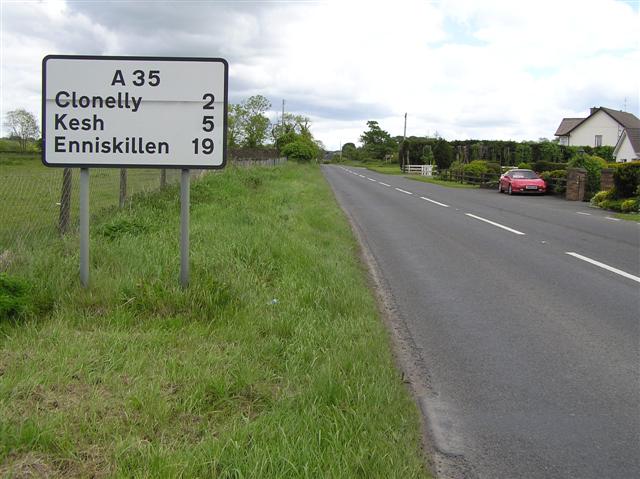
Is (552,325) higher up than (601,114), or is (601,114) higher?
(601,114)

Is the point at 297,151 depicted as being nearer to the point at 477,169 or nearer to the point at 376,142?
the point at 477,169

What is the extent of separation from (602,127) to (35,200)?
70711mm

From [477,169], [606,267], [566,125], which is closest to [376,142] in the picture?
[566,125]

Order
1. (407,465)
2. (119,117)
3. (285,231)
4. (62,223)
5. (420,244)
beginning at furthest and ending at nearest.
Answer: (420,244)
(285,231)
(62,223)
(119,117)
(407,465)

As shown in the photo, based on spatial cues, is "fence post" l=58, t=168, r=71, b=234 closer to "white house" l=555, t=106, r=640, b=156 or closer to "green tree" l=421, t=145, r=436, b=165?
"green tree" l=421, t=145, r=436, b=165

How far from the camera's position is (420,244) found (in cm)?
1131

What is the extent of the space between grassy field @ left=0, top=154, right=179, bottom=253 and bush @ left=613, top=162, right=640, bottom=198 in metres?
15.4

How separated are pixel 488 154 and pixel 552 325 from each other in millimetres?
54894

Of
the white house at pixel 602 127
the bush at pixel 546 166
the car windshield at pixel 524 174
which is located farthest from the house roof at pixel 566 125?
the car windshield at pixel 524 174

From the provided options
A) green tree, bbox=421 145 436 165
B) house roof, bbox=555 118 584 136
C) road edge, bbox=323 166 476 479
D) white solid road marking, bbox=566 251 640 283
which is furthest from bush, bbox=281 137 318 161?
road edge, bbox=323 166 476 479

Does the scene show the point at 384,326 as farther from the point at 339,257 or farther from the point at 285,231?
the point at 285,231

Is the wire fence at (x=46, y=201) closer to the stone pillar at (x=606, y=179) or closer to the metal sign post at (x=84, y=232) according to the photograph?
the metal sign post at (x=84, y=232)

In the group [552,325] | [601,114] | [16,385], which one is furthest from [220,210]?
[601,114]

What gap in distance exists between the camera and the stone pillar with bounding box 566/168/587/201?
1039 inches
